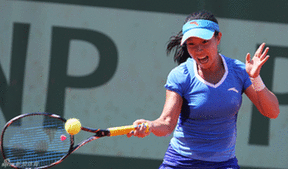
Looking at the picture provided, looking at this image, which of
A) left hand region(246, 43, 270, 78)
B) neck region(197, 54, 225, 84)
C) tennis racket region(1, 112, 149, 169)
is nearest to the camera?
left hand region(246, 43, 270, 78)

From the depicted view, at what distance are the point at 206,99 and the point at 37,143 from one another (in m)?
1.69

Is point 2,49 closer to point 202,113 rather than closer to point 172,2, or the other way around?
point 172,2

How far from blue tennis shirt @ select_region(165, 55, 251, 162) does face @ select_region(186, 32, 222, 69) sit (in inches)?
3.5

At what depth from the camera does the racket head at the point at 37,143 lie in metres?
3.13

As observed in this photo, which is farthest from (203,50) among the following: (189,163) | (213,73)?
(189,163)

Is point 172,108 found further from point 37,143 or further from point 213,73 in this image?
point 37,143

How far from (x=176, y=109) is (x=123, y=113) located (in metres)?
2.07

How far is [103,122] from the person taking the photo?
4.13 m

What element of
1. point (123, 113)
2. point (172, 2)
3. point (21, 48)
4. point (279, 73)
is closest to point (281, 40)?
point (279, 73)

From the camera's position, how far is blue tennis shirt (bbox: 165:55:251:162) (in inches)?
81.3

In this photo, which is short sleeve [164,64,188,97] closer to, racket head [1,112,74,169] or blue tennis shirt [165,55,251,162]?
blue tennis shirt [165,55,251,162]

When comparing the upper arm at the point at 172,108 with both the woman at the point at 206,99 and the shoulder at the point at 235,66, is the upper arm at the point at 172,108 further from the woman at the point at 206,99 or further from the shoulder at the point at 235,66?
the shoulder at the point at 235,66

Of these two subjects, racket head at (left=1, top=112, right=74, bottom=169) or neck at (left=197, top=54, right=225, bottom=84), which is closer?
neck at (left=197, top=54, right=225, bottom=84)

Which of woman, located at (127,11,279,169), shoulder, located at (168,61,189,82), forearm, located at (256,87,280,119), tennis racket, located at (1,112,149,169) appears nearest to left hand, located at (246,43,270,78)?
woman, located at (127,11,279,169)
